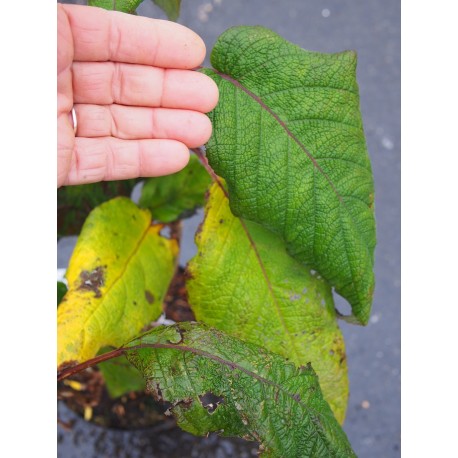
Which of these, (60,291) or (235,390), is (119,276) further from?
(235,390)

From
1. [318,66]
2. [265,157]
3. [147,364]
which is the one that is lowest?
[147,364]

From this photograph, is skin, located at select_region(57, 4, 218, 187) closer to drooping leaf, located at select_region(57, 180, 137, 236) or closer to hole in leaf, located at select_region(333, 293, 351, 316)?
drooping leaf, located at select_region(57, 180, 137, 236)

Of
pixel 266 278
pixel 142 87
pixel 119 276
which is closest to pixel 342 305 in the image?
pixel 266 278

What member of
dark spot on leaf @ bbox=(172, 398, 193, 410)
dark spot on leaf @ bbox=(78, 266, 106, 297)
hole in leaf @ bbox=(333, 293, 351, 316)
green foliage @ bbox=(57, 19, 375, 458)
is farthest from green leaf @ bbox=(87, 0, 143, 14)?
hole in leaf @ bbox=(333, 293, 351, 316)
